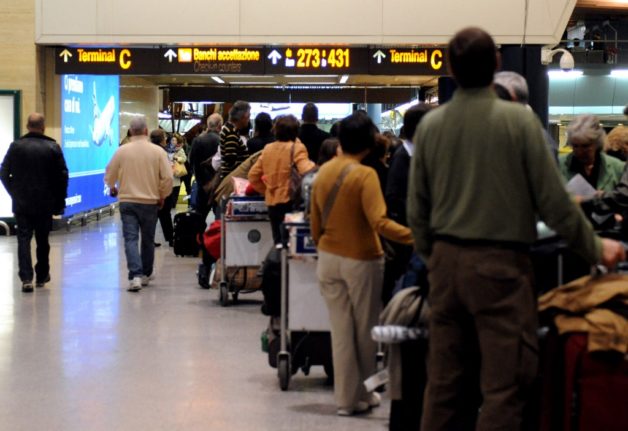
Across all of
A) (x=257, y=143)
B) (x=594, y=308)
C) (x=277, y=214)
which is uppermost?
(x=257, y=143)

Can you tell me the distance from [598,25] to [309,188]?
3182cm

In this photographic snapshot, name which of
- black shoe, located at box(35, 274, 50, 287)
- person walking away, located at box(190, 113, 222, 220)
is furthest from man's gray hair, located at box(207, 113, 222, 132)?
black shoe, located at box(35, 274, 50, 287)

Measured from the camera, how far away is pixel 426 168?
445cm

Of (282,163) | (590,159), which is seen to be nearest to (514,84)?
(590,159)

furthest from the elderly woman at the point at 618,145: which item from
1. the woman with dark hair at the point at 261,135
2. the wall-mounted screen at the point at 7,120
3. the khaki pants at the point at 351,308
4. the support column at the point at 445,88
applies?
the wall-mounted screen at the point at 7,120

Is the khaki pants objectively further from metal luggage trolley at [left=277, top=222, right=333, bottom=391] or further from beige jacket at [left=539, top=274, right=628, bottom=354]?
beige jacket at [left=539, top=274, right=628, bottom=354]

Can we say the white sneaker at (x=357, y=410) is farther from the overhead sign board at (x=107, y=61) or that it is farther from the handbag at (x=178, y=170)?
the handbag at (x=178, y=170)

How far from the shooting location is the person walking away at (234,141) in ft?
40.7

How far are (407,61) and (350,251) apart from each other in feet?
37.6

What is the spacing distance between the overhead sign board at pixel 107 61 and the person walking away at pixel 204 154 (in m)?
2.69

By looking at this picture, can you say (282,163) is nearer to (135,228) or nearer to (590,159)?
(135,228)

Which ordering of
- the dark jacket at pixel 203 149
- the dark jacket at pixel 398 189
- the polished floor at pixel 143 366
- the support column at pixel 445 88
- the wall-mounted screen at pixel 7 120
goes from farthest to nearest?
the support column at pixel 445 88, the wall-mounted screen at pixel 7 120, the dark jacket at pixel 203 149, the polished floor at pixel 143 366, the dark jacket at pixel 398 189

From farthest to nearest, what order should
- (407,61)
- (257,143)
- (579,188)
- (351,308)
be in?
1. (407,61)
2. (257,143)
3. (351,308)
4. (579,188)

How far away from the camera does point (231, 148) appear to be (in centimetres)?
1239
